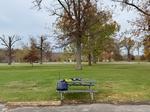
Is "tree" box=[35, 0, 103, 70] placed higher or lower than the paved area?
higher

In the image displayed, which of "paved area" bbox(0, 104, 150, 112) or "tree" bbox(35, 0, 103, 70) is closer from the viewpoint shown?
"paved area" bbox(0, 104, 150, 112)

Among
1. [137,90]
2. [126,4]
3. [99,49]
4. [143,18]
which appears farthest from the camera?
[99,49]

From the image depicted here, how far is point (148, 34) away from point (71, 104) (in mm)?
30200

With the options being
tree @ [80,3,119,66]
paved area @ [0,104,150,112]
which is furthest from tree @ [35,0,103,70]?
paved area @ [0,104,150,112]

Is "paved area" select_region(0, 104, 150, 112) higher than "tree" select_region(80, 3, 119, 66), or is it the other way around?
"tree" select_region(80, 3, 119, 66)

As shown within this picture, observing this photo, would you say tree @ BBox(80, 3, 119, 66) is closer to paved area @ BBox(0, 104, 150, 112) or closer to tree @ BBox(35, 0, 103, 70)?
tree @ BBox(35, 0, 103, 70)

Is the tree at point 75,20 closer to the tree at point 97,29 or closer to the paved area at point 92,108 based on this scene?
the tree at point 97,29

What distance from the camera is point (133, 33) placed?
42.6 metres

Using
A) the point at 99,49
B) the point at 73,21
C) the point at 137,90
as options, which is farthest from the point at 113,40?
the point at 137,90

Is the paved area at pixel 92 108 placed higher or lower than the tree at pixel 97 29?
lower

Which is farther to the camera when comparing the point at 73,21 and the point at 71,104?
the point at 73,21

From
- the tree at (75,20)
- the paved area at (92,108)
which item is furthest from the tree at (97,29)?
the paved area at (92,108)

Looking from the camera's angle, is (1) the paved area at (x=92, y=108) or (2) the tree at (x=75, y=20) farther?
(2) the tree at (x=75, y=20)

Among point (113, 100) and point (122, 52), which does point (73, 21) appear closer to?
point (113, 100)
